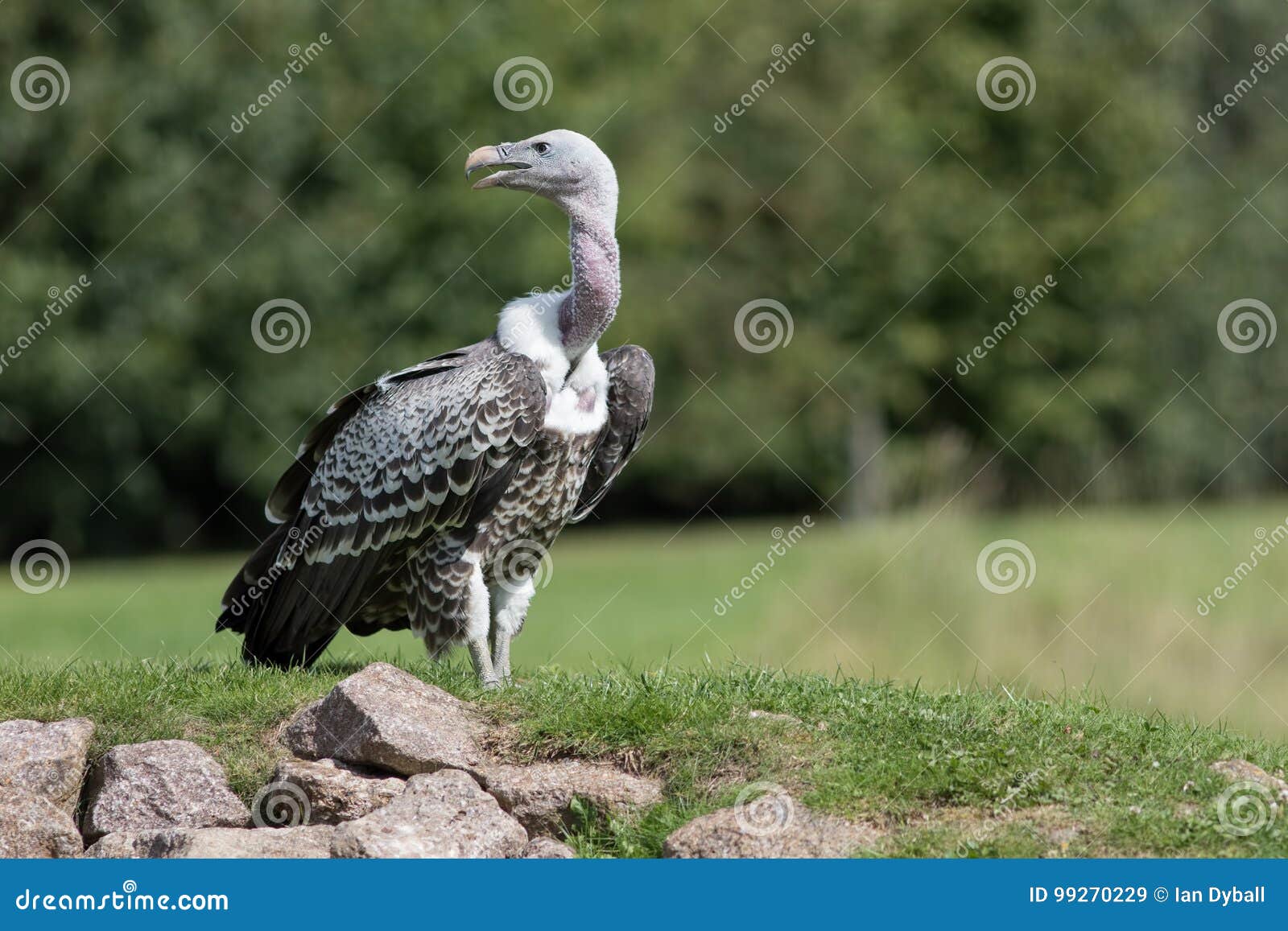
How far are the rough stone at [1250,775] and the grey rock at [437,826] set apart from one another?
302cm

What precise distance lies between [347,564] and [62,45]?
68.5 feet

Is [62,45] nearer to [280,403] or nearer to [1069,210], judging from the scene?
[280,403]

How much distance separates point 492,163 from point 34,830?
3967 mm

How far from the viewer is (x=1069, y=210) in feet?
101

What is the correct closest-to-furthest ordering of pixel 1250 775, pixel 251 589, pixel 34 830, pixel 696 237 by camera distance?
pixel 1250 775 < pixel 34 830 < pixel 251 589 < pixel 696 237

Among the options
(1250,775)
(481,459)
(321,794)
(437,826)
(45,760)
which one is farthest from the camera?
(481,459)

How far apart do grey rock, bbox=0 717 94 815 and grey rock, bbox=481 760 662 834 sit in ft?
6.32

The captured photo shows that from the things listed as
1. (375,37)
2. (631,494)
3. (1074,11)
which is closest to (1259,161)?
(1074,11)

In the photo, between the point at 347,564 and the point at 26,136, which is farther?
the point at 26,136

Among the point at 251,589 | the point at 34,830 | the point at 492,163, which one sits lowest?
the point at 34,830

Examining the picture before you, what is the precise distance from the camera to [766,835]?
6.09 m

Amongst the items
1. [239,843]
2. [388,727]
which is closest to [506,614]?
[388,727]

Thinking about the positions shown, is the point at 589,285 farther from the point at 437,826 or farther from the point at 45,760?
the point at 45,760

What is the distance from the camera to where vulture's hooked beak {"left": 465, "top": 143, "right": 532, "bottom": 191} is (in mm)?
7957
